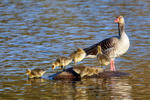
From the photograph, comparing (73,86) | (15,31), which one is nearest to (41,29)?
(15,31)

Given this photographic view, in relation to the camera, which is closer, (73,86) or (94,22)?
(73,86)

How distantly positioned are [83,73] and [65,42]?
232 inches

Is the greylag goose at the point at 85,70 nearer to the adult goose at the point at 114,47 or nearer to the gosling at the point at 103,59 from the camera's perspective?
the gosling at the point at 103,59

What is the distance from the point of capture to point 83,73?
1259 cm

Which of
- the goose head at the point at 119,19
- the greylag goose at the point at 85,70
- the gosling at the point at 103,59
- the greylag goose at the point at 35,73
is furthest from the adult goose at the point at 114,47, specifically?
the greylag goose at the point at 35,73

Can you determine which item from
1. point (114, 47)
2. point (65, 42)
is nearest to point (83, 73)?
point (114, 47)

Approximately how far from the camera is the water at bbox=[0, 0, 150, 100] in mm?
11477

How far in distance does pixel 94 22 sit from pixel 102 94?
40.7ft

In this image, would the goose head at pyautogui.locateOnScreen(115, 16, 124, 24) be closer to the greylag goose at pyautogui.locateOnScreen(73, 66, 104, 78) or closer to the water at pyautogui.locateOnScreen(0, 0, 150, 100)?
the water at pyautogui.locateOnScreen(0, 0, 150, 100)

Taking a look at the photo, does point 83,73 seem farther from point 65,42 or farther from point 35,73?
point 65,42

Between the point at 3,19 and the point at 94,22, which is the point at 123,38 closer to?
the point at 94,22

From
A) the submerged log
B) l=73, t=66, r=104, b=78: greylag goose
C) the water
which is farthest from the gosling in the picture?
the water

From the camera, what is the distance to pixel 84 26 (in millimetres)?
22031

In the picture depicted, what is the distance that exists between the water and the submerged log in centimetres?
26
